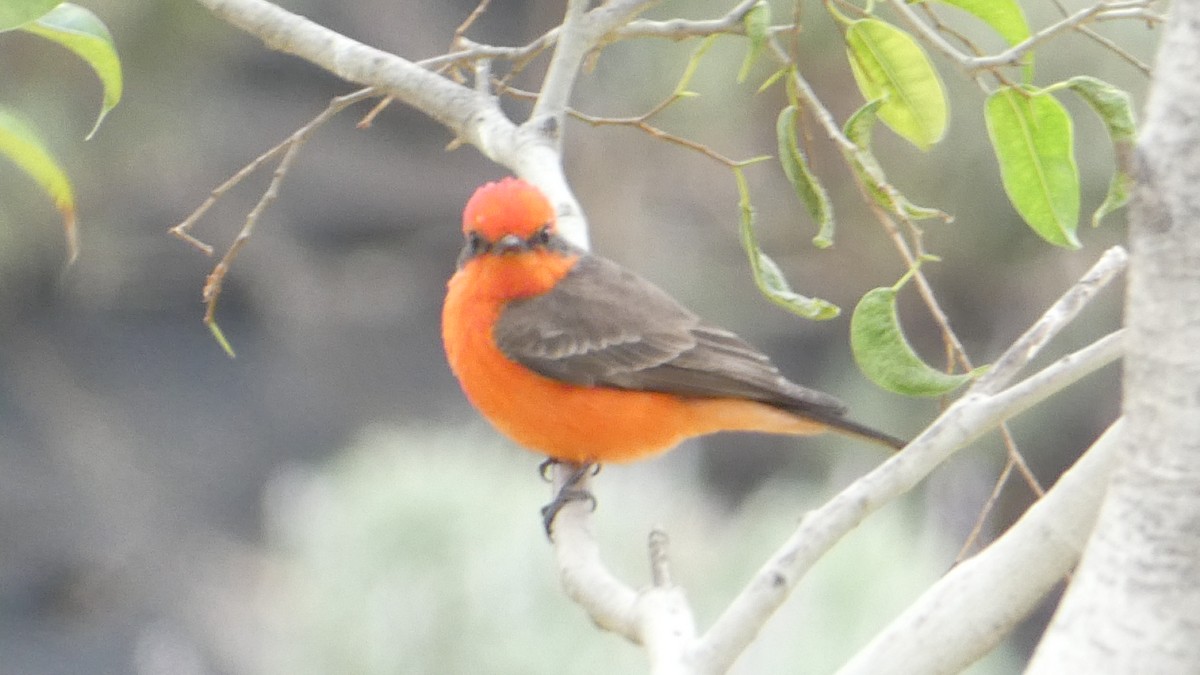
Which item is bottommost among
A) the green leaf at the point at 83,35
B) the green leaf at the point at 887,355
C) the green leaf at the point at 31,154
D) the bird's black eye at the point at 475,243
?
the green leaf at the point at 887,355

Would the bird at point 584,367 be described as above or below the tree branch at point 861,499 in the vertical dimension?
above

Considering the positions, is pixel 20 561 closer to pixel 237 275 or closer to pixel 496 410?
pixel 237 275

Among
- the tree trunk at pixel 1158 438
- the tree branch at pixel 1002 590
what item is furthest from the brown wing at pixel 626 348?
the tree trunk at pixel 1158 438

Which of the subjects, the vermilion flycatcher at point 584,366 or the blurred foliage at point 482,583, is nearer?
the vermilion flycatcher at point 584,366

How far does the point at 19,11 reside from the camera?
1.23m

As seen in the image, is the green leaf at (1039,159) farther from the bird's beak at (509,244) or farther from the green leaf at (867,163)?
the bird's beak at (509,244)

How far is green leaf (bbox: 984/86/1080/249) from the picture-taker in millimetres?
1620

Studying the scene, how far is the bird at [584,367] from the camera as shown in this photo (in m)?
2.75

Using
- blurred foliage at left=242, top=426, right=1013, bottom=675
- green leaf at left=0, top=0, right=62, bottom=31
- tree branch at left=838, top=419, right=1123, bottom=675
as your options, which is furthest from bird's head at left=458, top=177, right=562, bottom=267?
tree branch at left=838, top=419, right=1123, bottom=675

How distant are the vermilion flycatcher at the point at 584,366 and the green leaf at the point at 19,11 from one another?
1.46 metres

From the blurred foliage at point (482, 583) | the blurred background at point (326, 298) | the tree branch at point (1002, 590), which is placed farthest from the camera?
the blurred background at point (326, 298)

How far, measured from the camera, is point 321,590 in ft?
11.2

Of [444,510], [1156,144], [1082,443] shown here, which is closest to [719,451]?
[1082,443]

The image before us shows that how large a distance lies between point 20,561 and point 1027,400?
6053 millimetres
